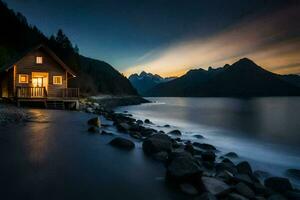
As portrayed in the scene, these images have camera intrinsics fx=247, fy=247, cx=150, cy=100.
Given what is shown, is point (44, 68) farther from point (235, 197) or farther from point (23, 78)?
point (235, 197)

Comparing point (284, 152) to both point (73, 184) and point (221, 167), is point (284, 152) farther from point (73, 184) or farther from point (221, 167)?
point (73, 184)

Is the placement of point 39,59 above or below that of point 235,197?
above

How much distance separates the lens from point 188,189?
312 inches

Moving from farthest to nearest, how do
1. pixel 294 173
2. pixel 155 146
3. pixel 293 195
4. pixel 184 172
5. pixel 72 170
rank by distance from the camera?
pixel 294 173 → pixel 155 146 → pixel 293 195 → pixel 72 170 → pixel 184 172

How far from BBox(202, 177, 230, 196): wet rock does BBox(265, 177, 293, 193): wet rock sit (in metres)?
3.18

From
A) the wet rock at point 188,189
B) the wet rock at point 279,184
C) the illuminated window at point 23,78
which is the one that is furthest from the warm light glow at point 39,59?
the wet rock at point 279,184

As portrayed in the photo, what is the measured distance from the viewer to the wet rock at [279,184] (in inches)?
390

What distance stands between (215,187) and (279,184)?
377 cm

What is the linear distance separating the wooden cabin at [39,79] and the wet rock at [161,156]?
2340cm

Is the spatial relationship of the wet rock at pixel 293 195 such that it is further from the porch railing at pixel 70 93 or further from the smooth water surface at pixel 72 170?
the porch railing at pixel 70 93

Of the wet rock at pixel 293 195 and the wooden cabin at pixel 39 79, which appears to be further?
the wooden cabin at pixel 39 79

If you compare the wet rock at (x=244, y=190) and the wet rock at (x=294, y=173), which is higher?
the wet rock at (x=244, y=190)

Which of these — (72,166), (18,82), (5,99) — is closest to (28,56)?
(18,82)

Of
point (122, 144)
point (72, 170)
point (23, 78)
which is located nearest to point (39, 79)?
point (23, 78)
